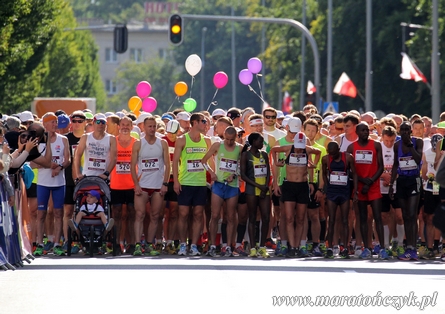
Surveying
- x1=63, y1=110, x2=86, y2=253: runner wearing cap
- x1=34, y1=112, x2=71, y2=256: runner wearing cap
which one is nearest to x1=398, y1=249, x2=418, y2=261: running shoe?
x1=63, y1=110, x2=86, y2=253: runner wearing cap

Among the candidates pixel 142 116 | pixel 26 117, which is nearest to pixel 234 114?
pixel 142 116

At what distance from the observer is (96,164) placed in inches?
732

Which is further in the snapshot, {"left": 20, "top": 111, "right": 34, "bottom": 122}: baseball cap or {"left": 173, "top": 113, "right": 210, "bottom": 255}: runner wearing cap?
{"left": 20, "top": 111, "right": 34, "bottom": 122}: baseball cap

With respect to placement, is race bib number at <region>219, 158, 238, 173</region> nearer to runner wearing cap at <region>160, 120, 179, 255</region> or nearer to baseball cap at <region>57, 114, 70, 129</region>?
runner wearing cap at <region>160, 120, 179, 255</region>

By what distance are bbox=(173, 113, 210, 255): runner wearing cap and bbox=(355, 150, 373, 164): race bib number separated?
2098 millimetres

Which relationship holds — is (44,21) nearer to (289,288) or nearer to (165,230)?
(165,230)

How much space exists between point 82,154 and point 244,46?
96365mm

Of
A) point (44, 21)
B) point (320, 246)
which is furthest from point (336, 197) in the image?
point (44, 21)

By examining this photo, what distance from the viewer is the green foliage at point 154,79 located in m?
125

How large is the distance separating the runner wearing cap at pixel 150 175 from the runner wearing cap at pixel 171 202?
1.39 feet

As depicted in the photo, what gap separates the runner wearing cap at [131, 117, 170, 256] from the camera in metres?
18.6

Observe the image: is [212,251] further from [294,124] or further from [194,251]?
[294,124]

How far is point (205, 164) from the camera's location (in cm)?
1869

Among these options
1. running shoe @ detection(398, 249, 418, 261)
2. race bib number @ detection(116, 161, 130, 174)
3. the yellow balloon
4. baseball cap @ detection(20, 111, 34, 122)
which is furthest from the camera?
the yellow balloon
